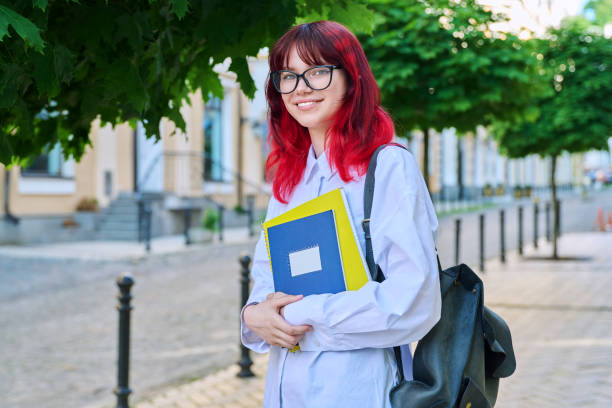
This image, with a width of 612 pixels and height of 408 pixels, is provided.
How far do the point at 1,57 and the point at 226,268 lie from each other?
35.8 ft

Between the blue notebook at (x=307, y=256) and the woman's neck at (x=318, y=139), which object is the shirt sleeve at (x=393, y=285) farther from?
the woman's neck at (x=318, y=139)

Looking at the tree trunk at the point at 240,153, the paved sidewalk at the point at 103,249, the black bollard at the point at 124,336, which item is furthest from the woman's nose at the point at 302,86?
the tree trunk at the point at 240,153

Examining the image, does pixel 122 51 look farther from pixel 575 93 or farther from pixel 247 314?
pixel 575 93

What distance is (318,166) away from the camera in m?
1.91

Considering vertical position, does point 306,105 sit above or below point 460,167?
below

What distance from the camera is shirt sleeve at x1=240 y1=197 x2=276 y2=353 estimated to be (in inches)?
78.0

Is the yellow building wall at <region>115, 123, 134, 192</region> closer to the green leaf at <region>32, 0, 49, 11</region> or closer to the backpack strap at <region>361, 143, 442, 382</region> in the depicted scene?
the green leaf at <region>32, 0, 49, 11</region>

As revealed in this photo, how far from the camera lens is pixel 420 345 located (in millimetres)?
1732

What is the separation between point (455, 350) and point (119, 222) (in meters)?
16.7

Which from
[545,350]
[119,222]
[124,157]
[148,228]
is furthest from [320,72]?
[124,157]

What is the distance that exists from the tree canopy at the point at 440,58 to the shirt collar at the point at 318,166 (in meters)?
5.27

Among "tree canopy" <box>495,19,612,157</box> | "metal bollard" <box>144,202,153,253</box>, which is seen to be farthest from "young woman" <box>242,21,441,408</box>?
"metal bollard" <box>144,202,153,253</box>

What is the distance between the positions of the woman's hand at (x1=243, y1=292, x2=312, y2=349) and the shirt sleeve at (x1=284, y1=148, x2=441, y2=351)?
29 mm

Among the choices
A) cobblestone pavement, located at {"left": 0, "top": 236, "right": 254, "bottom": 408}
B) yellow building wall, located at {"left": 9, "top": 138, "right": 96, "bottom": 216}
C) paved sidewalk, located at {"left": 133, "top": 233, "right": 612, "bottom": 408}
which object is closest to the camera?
paved sidewalk, located at {"left": 133, "top": 233, "right": 612, "bottom": 408}
